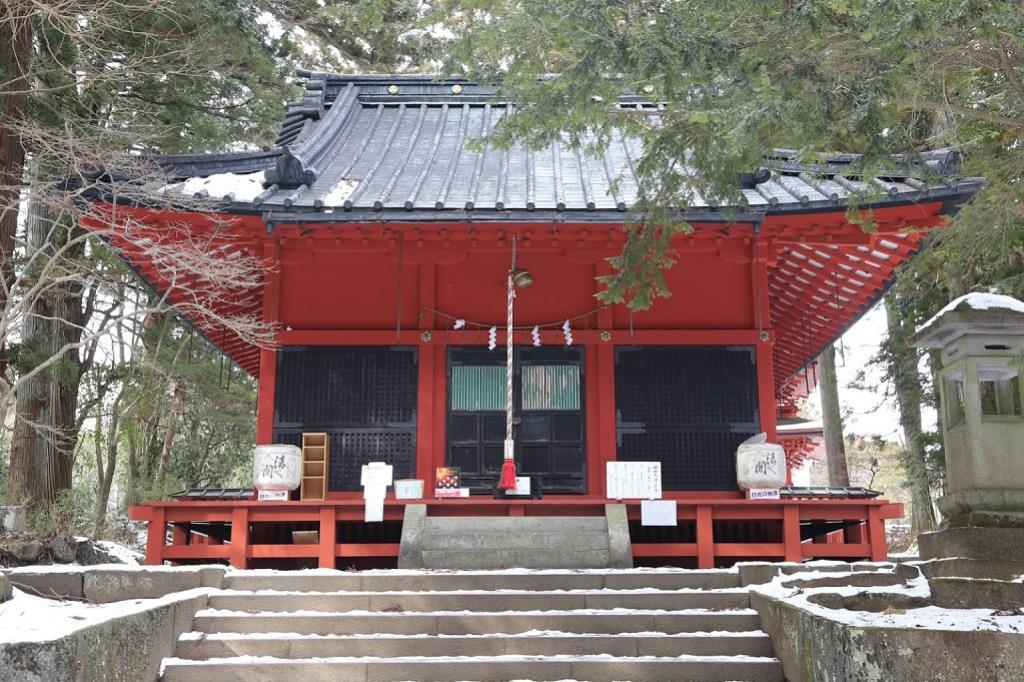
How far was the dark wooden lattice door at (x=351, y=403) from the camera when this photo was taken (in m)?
9.55

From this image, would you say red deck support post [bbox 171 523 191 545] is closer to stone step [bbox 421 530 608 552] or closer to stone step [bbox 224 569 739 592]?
stone step [bbox 224 569 739 592]

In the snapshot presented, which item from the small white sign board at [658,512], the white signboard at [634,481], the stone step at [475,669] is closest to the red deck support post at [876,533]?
the small white sign board at [658,512]

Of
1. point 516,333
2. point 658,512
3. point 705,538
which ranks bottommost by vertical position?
point 705,538

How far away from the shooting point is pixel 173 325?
54.6ft

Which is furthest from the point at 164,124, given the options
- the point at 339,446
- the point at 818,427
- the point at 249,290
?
the point at 818,427

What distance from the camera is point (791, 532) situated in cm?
855

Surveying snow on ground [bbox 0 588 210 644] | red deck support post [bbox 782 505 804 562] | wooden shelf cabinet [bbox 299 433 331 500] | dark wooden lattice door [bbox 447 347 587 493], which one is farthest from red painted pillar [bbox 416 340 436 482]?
red deck support post [bbox 782 505 804 562]

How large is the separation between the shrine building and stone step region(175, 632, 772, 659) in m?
2.56

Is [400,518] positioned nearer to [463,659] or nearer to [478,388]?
[478,388]

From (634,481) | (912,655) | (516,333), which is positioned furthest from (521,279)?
(912,655)

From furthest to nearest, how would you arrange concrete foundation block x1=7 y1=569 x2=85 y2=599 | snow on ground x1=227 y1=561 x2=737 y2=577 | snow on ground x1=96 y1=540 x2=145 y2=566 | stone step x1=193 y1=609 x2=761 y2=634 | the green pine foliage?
snow on ground x1=96 y1=540 x2=145 y2=566
snow on ground x1=227 y1=561 x2=737 y2=577
concrete foundation block x1=7 y1=569 x2=85 y2=599
stone step x1=193 y1=609 x2=761 y2=634
the green pine foliage

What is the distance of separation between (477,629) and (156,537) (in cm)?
381

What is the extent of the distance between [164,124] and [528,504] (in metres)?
8.52

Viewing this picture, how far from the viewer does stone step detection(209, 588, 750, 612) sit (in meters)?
6.68
